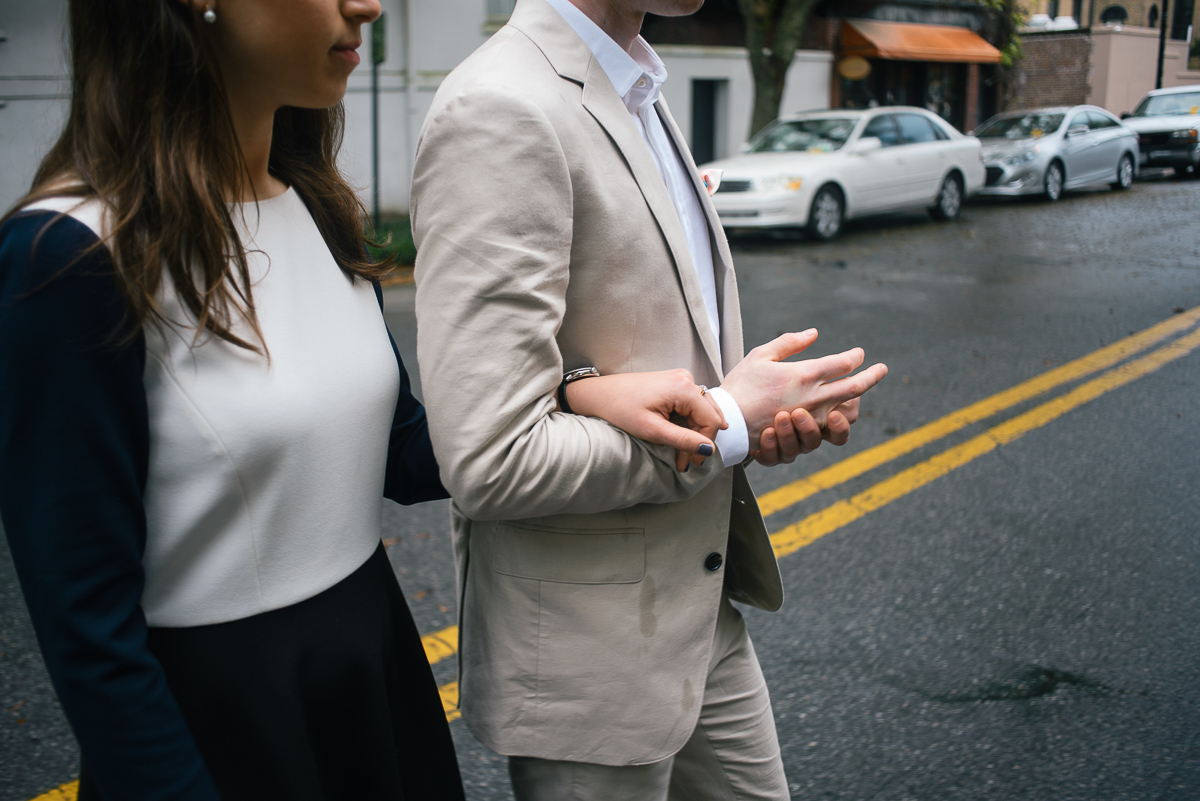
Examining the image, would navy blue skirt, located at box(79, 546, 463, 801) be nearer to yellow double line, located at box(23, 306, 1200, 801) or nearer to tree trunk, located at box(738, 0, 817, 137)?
yellow double line, located at box(23, 306, 1200, 801)

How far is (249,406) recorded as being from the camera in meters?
1.16

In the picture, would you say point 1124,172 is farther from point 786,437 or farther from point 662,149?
point 786,437

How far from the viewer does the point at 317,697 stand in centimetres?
127

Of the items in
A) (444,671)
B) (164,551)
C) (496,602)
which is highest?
(164,551)

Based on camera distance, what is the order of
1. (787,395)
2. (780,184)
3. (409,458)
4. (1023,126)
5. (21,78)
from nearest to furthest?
1. (787,395)
2. (409,458)
3. (780,184)
4. (21,78)
5. (1023,126)

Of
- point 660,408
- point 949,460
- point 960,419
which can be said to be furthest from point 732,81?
point 660,408

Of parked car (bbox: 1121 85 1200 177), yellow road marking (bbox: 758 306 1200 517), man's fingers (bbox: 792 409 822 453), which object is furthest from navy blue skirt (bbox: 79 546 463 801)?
parked car (bbox: 1121 85 1200 177)

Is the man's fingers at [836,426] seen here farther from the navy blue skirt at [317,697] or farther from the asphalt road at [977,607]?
the asphalt road at [977,607]

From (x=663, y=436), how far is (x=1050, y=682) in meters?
2.12

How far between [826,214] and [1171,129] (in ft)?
37.2

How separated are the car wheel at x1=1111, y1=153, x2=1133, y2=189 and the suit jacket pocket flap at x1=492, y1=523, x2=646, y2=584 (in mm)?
18347

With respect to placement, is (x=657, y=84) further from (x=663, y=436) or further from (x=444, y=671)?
(x=444, y=671)

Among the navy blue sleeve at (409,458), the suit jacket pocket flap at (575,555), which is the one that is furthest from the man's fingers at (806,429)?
the navy blue sleeve at (409,458)

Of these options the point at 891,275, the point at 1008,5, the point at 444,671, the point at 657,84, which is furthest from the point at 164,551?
the point at 1008,5
